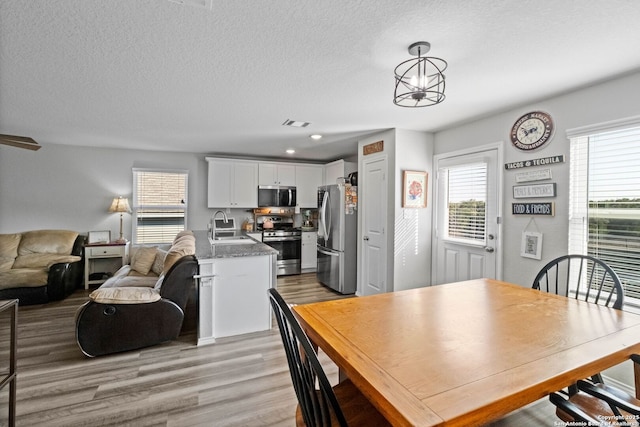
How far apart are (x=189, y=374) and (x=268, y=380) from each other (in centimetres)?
63

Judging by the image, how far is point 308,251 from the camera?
5.84m

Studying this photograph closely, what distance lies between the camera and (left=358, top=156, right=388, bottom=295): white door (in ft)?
12.7

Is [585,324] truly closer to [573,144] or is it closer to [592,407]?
[592,407]

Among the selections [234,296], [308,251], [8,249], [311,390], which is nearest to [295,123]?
[234,296]

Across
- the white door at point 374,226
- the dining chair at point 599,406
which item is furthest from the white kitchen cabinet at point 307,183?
the dining chair at point 599,406

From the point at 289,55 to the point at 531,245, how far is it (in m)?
2.76

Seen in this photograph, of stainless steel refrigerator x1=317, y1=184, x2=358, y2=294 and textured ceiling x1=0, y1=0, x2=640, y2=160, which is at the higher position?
textured ceiling x1=0, y1=0, x2=640, y2=160

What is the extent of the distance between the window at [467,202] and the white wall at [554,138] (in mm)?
265

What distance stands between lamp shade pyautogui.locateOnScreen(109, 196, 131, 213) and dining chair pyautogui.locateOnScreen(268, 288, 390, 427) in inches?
192

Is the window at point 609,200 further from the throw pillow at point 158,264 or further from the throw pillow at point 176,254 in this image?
the throw pillow at point 158,264

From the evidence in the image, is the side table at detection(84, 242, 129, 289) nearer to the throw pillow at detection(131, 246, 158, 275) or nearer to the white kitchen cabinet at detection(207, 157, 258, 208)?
the throw pillow at detection(131, 246, 158, 275)

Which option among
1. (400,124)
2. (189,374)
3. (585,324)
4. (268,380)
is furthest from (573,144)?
(189,374)

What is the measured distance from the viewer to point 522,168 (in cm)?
288

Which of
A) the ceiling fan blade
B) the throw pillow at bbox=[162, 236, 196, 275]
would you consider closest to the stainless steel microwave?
the throw pillow at bbox=[162, 236, 196, 275]
